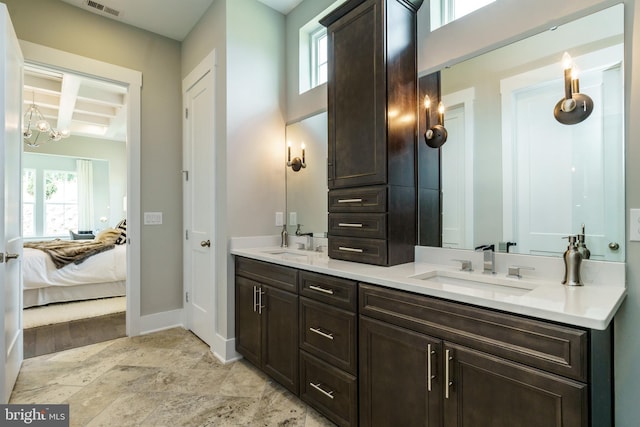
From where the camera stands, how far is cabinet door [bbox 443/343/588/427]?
0.97m

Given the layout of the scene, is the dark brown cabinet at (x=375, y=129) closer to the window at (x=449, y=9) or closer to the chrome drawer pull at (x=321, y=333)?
the window at (x=449, y=9)

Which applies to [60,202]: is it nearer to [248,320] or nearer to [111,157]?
[111,157]

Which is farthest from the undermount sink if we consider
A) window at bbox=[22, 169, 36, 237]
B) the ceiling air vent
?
window at bbox=[22, 169, 36, 237]

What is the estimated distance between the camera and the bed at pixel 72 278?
3.96 m

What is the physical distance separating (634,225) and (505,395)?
2.70 feet

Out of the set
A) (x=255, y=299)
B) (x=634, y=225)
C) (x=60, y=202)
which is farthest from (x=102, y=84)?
(x=60, y=202)

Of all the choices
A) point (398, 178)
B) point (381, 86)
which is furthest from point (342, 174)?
point (381, 86)

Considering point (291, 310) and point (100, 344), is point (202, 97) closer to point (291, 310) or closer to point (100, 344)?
point (291, 310)

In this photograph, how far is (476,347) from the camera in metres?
1.17

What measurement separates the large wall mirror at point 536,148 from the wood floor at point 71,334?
3227mm

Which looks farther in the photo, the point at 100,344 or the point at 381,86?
the point at 100,344

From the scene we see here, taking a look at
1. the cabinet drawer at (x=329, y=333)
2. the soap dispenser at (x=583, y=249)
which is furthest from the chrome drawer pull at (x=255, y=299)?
the soap dispenser at (x=583, y=249)

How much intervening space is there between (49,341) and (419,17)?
3.98 m

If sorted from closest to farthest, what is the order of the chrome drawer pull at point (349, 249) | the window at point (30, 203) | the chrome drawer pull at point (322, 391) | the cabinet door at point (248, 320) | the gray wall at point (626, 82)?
the gray wall at point (626, 82), the chrome drawer pull at point (322, 391), the chrome drawer pull at point (349, 249), the cabinet door at point (248, 320), the window at point (30, 203)
